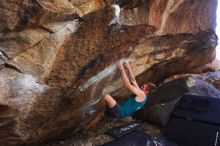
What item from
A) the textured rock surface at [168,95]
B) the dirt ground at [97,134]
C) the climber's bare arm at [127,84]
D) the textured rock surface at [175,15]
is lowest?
the dirt ground at [97,134]

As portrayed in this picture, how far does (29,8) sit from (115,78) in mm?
1954

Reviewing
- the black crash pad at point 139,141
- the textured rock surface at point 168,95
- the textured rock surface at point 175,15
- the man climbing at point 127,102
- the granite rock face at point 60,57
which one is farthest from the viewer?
the textured rock surface at point 168,95

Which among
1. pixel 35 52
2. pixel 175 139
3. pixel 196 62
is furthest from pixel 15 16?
pixel 196 62

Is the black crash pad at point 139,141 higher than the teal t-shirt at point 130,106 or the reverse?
the reverse

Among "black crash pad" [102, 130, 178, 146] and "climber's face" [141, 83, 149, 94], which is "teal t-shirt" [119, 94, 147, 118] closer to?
"black crash pad" [102, 130, 178, 146]

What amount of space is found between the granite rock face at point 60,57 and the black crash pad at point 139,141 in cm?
59

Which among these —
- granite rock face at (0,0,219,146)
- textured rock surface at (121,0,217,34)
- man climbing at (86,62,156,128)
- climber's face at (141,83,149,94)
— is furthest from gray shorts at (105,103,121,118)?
textured rock surface at (121,0,217,34)

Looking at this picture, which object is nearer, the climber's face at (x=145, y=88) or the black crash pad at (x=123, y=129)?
the black crash pad at (x=123, y=129)

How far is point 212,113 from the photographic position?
15.8 feet

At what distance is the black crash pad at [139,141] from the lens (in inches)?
175

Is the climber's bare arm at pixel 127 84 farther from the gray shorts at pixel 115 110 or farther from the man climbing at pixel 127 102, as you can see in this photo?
the gray shorts at pixel 115 110

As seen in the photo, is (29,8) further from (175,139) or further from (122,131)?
(175,139)

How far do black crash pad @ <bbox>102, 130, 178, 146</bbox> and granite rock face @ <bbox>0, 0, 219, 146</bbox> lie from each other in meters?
0.59

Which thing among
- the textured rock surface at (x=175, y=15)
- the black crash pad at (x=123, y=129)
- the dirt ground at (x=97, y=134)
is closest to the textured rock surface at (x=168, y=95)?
the dirt ground at (x=97, y=134)
